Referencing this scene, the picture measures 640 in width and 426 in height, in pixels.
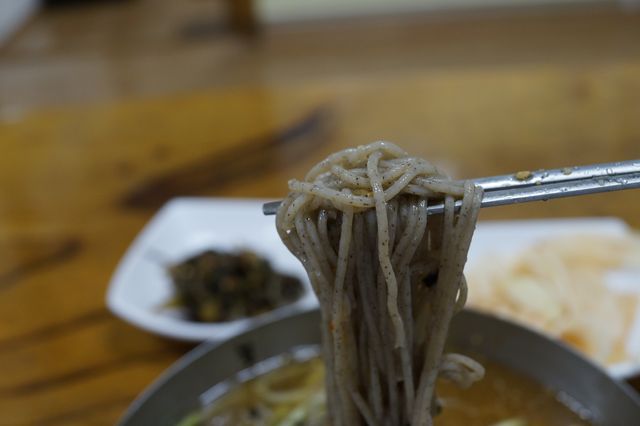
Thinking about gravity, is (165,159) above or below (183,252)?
above

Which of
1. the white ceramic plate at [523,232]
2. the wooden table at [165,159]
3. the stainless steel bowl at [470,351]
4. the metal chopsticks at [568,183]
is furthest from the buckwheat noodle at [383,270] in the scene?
the white ceramic plate at [523,232]

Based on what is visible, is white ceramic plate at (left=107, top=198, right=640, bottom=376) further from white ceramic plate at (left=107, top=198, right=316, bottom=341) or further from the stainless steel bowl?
the stainless steel bowl

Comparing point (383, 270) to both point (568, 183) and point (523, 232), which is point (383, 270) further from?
point (523, 232)

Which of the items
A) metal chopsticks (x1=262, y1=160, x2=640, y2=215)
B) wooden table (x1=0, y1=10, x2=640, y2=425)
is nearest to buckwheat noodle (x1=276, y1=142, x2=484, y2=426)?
metal chopsticks (x1=262, y1=160, x2=640, y2=215)

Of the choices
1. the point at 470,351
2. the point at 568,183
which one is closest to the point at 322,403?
the point at 470,351

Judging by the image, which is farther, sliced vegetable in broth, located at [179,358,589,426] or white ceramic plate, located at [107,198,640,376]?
white ceramic plate, located at [107,198,640,376]

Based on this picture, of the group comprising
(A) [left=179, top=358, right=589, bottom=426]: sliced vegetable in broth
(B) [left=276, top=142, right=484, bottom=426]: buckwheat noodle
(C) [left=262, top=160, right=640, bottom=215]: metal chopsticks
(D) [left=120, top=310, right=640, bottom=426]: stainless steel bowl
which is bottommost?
(A) [left=179, top=358, right=589, bottom=426]: sliced vegetable in broth

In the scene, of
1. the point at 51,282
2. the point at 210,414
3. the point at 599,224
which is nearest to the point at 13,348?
the point at 51,282

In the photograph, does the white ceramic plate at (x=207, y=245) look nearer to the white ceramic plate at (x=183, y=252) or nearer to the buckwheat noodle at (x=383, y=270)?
the white ceramic plate at (x=183, y=252)
